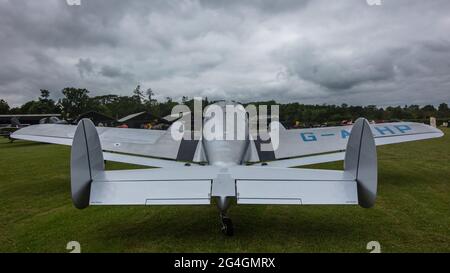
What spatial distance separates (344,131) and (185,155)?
4.41 metres

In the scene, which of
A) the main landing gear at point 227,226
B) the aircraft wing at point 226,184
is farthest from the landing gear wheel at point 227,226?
the aircraft wing at point 226,184

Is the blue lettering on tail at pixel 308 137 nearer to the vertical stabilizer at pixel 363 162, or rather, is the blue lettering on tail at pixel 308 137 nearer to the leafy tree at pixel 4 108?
the vertical stabilizer at pixel 363 162

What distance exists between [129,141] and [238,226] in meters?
4.70

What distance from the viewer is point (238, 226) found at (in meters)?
4.68

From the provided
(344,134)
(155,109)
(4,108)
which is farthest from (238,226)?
(4,108)

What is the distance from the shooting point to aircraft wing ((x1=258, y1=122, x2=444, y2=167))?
6.91 metres

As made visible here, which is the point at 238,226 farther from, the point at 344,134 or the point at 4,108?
the point at 4,108

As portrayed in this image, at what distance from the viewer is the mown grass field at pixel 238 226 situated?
12.8ft

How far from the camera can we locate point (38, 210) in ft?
19.4

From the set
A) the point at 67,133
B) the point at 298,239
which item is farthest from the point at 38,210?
the point at 298,239

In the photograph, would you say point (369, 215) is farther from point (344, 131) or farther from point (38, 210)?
point (38, 210)

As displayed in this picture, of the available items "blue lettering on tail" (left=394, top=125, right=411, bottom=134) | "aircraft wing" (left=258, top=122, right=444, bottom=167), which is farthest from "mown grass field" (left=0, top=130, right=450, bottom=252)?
"blue lettering on tail" (left=394, top=125, right=411, bottom=134)

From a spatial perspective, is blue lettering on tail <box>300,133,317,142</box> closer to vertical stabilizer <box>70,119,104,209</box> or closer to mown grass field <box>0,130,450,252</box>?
mown grass field <box>0,130,450,252</box>

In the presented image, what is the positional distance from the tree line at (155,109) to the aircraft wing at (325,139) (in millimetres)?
30305
